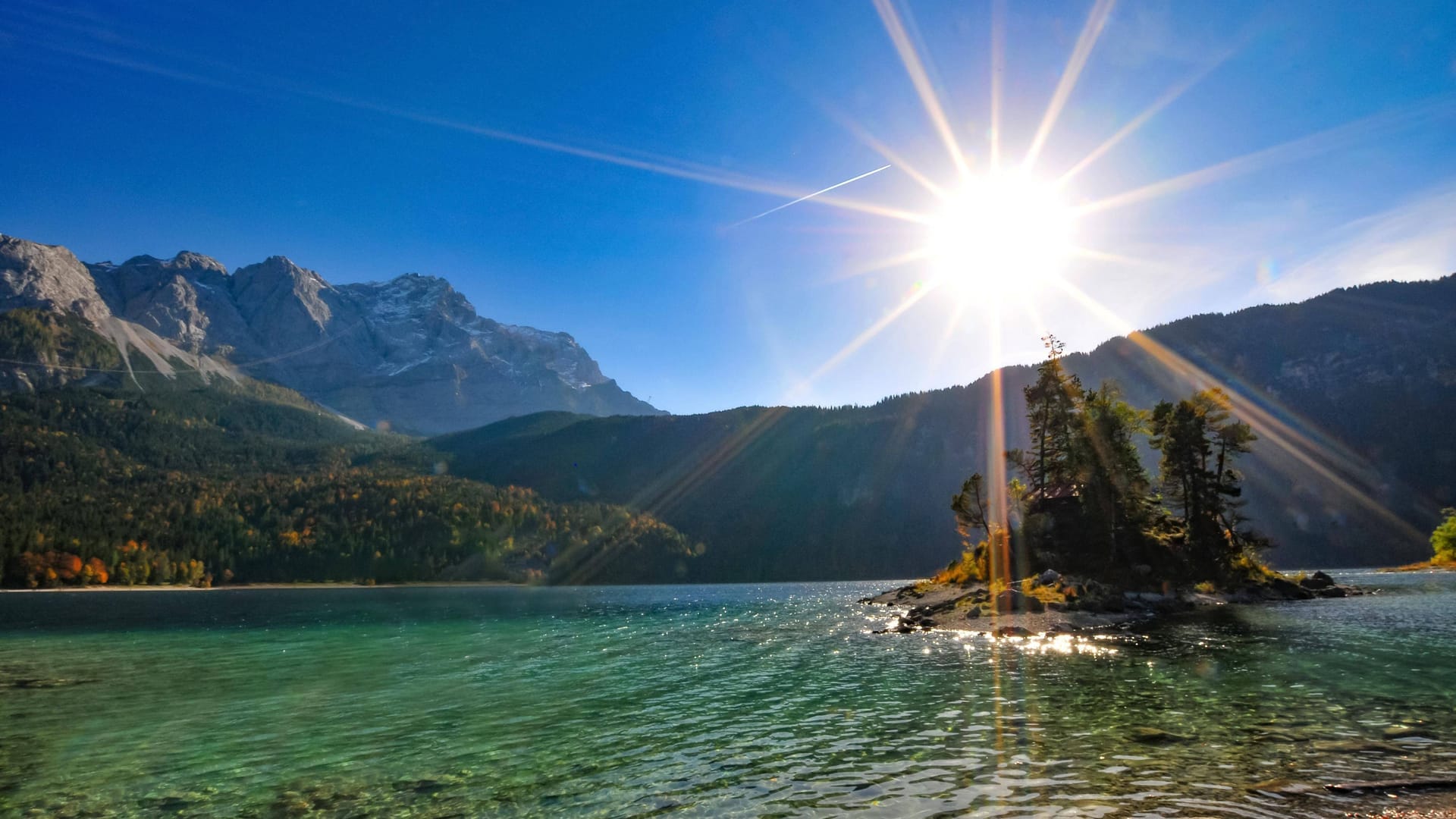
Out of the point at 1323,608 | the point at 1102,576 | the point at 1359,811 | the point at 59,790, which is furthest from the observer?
the point at 1102,576

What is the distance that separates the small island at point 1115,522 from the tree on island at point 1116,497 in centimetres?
14

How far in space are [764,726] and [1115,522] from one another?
199ft

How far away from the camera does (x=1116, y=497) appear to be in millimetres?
70000

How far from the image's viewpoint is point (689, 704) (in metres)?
27.5

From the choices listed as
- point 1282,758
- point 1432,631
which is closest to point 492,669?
point 1282,758

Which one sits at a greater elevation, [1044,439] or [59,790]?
[1044,439]

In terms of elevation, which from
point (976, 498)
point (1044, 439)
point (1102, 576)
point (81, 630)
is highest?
point (1044, 439)

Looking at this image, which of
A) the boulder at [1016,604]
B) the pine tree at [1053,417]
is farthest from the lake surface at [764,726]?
the pine tree at [1053,417]

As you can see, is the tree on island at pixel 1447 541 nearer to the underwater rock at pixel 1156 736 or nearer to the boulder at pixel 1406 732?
the boulder at pixel 1406 732

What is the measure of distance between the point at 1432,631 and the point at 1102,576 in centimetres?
2979

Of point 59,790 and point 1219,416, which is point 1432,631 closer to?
point 1219,416

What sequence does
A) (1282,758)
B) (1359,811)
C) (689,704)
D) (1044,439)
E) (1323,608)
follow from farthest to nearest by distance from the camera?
(1044,439) < (1323,608) < (689,704) < (1282,758) < (1359,811)

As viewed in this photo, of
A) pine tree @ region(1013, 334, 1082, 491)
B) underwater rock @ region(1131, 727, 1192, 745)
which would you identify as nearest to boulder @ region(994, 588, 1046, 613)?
pine tree @ region(1013, 334, 1082, 491)

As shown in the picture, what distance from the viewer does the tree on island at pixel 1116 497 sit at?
7094cm
